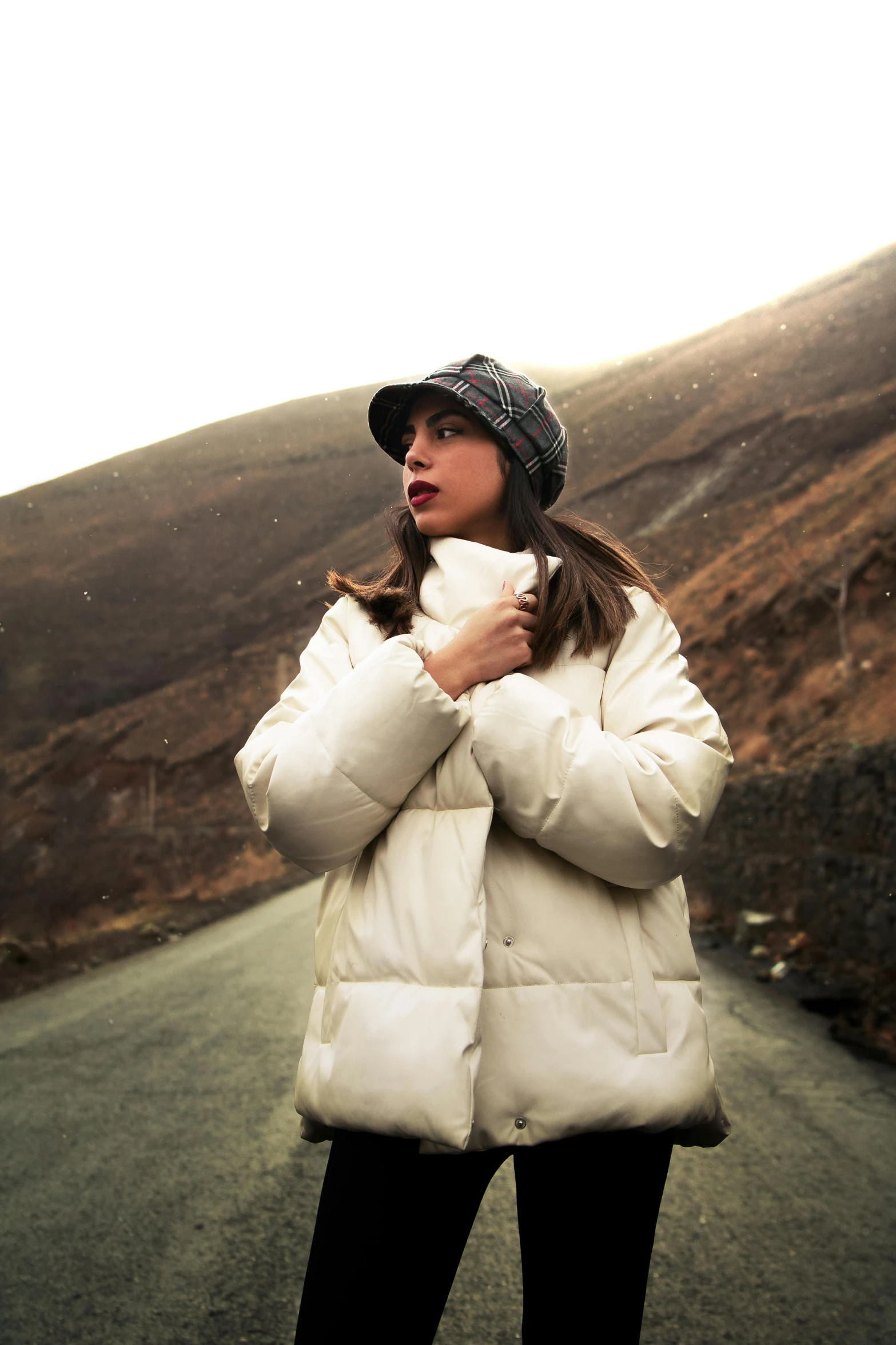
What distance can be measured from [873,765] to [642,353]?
67.9m

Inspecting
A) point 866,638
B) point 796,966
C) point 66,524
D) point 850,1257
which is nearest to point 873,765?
point 796,966

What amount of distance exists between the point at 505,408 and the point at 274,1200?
304 centimetres

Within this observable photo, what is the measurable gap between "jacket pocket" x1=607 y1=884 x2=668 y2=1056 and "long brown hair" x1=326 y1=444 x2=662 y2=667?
39 cm

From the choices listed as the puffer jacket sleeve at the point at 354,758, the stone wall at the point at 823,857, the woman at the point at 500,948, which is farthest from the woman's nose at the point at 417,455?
the stone wall at the point at 823,857

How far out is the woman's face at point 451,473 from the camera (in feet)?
5.52

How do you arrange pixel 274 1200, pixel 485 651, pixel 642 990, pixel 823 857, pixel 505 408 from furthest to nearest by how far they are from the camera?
pixel 823 857
pixel 274 1200
pixel 505 408
pixel 485 651
pixel 642 990

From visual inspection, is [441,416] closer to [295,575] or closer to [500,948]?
[500,948]

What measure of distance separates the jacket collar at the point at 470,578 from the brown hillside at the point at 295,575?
26.8 ft

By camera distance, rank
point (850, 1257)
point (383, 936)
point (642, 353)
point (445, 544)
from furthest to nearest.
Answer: point (642, 353) < point (850, 1257) < point (445, 544) < point (383, 936)

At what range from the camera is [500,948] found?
51.9 inches

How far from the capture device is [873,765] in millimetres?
7426

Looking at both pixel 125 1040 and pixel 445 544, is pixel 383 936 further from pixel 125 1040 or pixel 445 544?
pixel 125 1040

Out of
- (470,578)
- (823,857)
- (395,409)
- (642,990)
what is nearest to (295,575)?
(823,857)

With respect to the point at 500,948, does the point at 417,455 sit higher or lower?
higher
